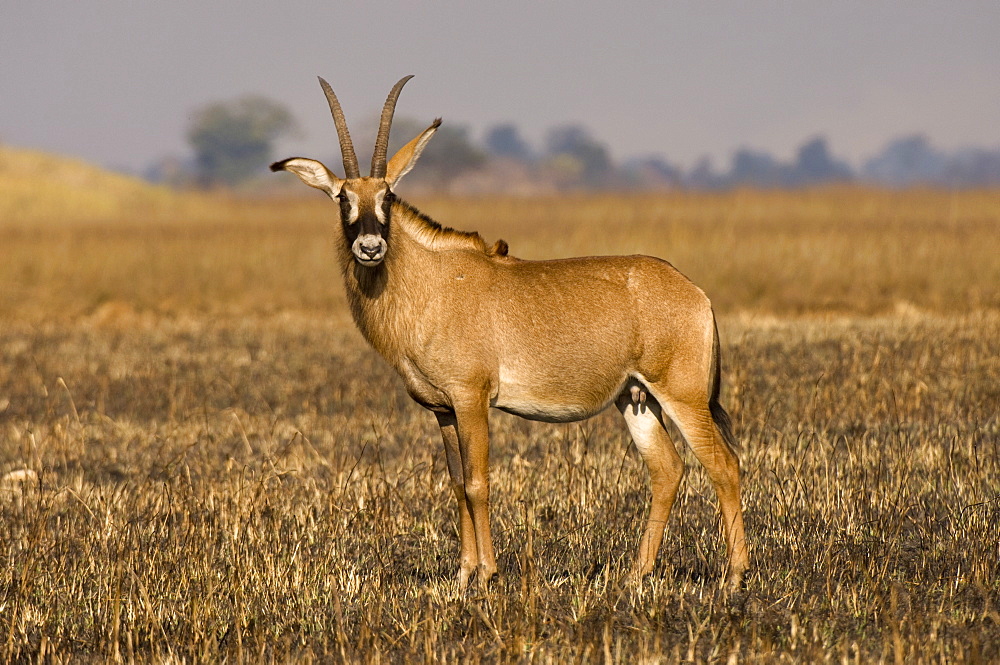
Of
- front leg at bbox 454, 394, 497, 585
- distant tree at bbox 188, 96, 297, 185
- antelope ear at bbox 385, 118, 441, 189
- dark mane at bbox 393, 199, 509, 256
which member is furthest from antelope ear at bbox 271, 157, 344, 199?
distant tree at bbox 188, 96, 297, 185

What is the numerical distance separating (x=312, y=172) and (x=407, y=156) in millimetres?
571

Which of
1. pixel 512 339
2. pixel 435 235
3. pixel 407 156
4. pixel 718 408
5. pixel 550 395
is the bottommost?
pixel 718 408

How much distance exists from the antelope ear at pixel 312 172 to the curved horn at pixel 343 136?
4.5 inches

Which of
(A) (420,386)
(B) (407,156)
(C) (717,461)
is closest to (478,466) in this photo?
(A) (420,386)

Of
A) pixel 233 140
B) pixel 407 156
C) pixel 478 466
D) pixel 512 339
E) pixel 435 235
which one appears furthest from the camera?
pixel 233 140

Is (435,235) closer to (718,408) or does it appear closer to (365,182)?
(365,182)

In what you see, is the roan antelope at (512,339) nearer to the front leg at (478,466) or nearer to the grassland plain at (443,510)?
the front leg at (478,466)

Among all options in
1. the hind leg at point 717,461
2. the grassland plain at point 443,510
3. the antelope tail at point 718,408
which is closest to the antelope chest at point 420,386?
the grassland plain at point 443,510

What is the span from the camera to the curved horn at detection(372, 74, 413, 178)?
5641 millimetres

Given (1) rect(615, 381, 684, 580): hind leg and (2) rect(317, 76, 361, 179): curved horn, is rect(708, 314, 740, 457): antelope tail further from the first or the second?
(2) rect(317, 76, 361, 179): curved horn

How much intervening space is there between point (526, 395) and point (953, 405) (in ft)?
19.1

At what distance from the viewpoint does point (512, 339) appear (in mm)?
5789

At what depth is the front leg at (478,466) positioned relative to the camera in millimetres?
5602

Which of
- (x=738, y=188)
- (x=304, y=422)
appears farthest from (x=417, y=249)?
(x=738, y=188)
